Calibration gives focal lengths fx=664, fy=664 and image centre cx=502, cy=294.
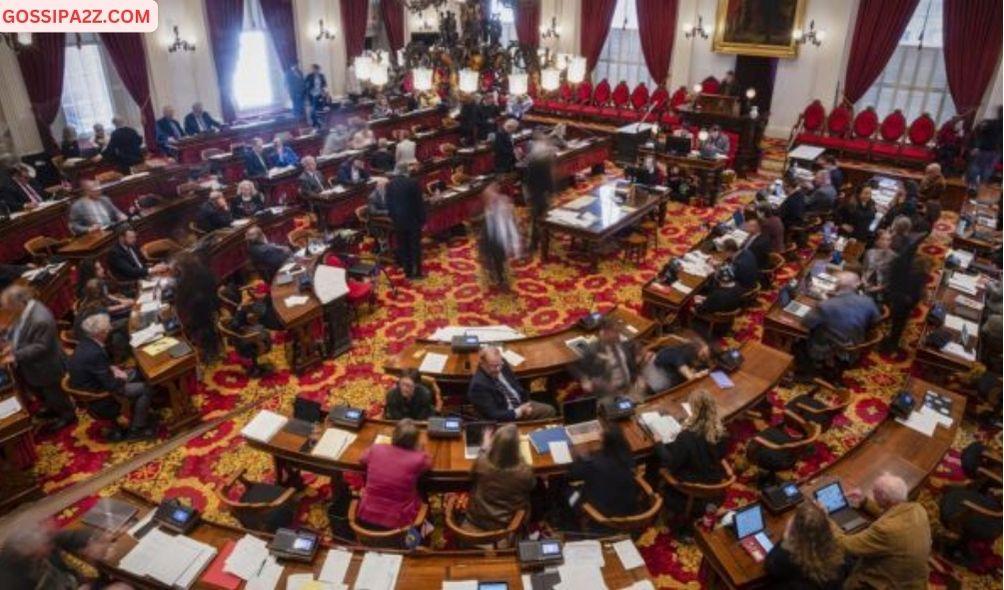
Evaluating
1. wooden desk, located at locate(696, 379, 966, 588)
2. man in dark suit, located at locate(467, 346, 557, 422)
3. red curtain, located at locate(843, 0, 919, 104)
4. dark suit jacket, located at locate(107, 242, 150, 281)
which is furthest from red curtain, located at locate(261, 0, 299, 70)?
wooden desk, located at locate(696, 379, 966, 588)

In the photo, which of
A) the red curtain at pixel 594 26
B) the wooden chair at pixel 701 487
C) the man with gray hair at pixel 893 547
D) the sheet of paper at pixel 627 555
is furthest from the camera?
the red curtain at pixel 594 26

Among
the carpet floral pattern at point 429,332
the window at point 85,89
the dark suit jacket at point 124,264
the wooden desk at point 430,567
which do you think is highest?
the window at point 85,89

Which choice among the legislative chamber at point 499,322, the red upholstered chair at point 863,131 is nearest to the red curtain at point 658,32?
the legislative chamber at point 499,322

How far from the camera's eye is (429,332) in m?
8.22

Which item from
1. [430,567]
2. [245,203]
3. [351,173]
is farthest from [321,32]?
[430,567]

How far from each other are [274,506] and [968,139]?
1425 centimetres

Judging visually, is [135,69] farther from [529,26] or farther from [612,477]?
[612,477]

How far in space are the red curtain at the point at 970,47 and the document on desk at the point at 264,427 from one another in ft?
47.3

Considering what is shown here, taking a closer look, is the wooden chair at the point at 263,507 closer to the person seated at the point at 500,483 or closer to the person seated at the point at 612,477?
the person seated at the point at 500,483

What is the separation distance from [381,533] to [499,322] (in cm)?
445

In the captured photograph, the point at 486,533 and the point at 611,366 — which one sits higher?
the point at 611,366

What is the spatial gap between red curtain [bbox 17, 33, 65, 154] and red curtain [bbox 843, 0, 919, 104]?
15974 millimetres

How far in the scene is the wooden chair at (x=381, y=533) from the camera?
4270 mm

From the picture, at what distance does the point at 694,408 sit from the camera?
15.4ft
